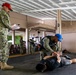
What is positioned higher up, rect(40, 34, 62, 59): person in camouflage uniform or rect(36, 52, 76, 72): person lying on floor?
rect(40, 34, 62, 59): person in camouflage uniform

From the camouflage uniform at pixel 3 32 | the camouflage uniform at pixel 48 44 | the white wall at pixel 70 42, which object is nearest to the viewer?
the camouflage uniform at pixel 3 32

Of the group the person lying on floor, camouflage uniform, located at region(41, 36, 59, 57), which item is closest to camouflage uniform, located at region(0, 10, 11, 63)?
the person lying on floor

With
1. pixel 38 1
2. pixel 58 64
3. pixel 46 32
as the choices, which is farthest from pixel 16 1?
pixel 46 32

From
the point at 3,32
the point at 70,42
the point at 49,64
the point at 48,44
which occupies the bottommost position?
the point at 49,64

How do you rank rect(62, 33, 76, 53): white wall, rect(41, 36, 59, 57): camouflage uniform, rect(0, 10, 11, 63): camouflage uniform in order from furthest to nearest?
rect(62, 33, 76, 53): white wall < rect(41, 36, 59, 57): camouflage uniform < rect(0, 10, 11, 63): camouflage uniform

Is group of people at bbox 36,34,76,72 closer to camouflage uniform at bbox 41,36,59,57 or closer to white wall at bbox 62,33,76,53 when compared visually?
camouflage uniform at bbox 41,36,59,57

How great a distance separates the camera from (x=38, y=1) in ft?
21.1

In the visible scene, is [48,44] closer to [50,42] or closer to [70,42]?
[50,42]

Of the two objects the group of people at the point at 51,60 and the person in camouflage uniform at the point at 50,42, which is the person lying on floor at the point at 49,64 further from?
the person in camouflage uniform at the point at 50,42

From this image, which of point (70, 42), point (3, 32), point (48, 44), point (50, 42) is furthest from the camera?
point (70, 42)

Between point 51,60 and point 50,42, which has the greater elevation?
point 50,42

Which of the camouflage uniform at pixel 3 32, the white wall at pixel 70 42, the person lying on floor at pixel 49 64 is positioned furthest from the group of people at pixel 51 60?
the white wall at pixel 70 42

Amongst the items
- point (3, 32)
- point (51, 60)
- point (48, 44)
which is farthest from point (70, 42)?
point (3, 32)

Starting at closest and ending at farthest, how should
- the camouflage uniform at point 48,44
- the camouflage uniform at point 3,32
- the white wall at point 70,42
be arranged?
the camouflage uniform at point 3,32 < the camouflage uniform at point 48,44 < the white wall at point 70,42
